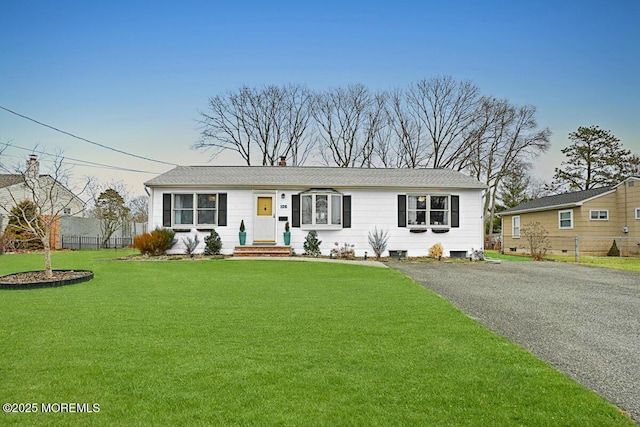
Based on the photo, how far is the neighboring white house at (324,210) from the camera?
16766mm

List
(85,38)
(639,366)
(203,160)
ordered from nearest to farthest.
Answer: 1. (639,366)
2. (85,38)
3. (203,160)

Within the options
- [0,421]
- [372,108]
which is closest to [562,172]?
[372,108]

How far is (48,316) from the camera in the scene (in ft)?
19.3

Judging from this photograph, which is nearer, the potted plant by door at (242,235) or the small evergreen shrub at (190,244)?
the small evergreen shrub at (190,244)

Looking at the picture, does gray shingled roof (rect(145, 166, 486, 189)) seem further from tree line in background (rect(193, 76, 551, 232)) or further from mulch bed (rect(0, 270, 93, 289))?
tree line in background (rect(193, 76, 551, 232))

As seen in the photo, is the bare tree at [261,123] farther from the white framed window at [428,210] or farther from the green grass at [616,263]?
the green grass at [616,263]

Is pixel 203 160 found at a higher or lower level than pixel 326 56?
lower

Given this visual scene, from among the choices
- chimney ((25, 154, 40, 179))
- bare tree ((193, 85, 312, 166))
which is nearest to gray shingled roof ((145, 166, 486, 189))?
chimney ((25, 154, 40, 179))

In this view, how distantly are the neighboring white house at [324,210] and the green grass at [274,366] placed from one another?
9610 millimetres

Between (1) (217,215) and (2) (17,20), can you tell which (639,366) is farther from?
(2) (17,20)

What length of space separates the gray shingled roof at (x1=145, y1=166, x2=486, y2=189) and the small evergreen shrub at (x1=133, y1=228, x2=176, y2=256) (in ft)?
6.58

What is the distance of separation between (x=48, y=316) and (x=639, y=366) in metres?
7.25

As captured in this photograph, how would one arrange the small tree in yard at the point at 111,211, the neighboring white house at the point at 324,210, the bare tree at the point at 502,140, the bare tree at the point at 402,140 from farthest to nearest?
the bare tree at the point at 402,140 < the bare tree at the point at 502,140 < the small tree in yard at the point at 111,211 < the neighboring white house at the point at 324,210

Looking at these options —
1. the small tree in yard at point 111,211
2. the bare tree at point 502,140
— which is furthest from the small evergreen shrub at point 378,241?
the bare tree at point 502,140
